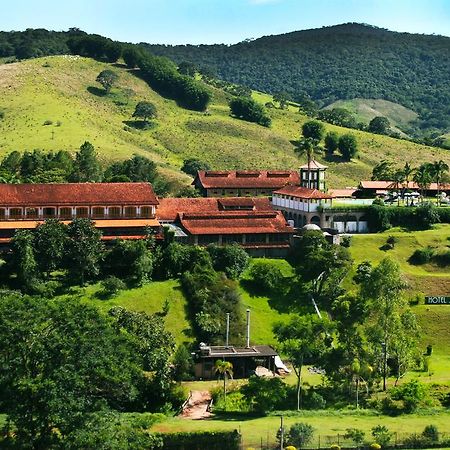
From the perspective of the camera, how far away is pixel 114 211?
303 ft

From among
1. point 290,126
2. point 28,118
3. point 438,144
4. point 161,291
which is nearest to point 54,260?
point 161,291

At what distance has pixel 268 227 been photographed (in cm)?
9444

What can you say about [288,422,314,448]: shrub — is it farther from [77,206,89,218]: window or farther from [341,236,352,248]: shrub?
[77,206,89,218]: window

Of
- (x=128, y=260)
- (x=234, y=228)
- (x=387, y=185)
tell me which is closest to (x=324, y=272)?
(x=234, y=228)

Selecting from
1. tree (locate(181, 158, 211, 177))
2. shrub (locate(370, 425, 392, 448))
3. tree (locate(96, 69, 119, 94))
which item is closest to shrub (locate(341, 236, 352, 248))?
shrub (locate(370, 425, 392, 448))

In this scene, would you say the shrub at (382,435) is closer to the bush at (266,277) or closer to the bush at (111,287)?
the bush at (266,277)

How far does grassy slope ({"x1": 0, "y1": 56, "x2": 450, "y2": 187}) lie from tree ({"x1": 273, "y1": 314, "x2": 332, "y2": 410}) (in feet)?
235

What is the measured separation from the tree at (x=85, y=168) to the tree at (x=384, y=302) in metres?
56.9

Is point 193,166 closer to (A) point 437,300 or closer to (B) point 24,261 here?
(A) point 437,300

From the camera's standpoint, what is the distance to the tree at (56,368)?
50.1m

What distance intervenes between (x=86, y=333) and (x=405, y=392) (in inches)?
983

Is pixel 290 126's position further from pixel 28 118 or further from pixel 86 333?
pixel 86 333

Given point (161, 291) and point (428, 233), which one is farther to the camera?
point (428, 233)

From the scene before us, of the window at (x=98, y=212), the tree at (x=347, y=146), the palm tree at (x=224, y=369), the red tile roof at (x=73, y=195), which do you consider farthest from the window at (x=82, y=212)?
the tree at (x=347, y=146)
